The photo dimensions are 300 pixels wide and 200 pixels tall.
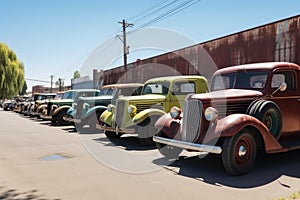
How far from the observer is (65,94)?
1772cm

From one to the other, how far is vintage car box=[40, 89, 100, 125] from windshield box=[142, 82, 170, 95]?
531 cm

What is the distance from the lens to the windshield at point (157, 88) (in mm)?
9342

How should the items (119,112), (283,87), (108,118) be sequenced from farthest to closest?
(108,118), (119,112), (283,87)

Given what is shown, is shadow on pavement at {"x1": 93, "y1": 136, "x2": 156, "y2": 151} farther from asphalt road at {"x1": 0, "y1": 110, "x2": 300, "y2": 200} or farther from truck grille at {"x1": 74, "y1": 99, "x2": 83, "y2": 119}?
truck grille at {"x1": 74, "y1": 99, "x2": 83, "y2": 119}

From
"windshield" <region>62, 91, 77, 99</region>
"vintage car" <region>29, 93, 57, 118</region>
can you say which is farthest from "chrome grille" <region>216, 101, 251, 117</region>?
"vintage car" <region>29, 93, 57, 118</region>

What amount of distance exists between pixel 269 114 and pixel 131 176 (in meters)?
2.96

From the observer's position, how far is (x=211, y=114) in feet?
18.3

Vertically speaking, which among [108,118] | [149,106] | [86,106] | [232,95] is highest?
[232,95]

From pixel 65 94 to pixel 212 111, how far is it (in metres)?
13.6

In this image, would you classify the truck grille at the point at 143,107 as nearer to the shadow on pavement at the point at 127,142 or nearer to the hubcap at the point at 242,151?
the shadow on pavement at the point at 127,142

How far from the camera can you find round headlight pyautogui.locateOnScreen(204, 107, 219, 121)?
5.57 metres

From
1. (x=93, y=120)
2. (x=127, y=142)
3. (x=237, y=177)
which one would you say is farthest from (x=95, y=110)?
(x=237, y=177)

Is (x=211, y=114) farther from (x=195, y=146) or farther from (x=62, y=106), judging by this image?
(x=62, y=106)

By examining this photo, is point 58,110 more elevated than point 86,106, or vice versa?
point 86,106
